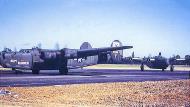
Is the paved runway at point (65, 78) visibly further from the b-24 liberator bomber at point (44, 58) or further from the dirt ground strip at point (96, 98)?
the dirt ground strip at point (96, 98)

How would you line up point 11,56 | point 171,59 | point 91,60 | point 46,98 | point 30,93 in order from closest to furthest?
point 46,98
point 30,93
point 11,56
point 91,60
point 171,59

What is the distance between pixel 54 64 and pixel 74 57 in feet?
8.66

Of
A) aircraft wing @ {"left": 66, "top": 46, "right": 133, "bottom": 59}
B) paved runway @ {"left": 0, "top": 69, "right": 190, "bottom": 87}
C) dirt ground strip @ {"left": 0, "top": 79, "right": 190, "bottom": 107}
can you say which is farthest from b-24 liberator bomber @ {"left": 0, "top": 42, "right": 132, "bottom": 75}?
dirt ground strip @ {"left": 0, "top": 79, "right": 190, "bottom": 107}

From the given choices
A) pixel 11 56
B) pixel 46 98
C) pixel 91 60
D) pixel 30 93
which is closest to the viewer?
pixel 46 98

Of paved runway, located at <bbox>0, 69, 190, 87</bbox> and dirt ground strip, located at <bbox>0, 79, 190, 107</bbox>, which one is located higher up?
paved runway, located at <bbox>0, 69, 190, 87</bbox>

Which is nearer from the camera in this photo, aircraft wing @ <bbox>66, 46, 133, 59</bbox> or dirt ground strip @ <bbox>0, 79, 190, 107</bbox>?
dirt ground strip @ <bbox>0, 79, 190, 107</bbox>

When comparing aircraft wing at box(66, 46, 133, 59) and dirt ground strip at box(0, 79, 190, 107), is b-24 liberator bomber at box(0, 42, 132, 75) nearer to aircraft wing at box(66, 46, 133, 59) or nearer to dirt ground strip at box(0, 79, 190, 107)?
aircraft wing at box(66, 46, 133, 59)

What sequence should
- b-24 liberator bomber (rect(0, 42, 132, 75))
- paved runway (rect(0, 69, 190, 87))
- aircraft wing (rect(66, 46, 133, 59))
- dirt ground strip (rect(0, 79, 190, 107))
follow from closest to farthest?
dirt ground strip (rect(0, 79, 190, 107))
paved runway (rect(0, 69, 190, 87))
b-24 liberator bomber (rect(0, 42, 132, 75))
aircraft wing (rect(66, 46, 133, 59))

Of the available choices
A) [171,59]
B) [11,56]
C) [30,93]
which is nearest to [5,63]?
[11,56]

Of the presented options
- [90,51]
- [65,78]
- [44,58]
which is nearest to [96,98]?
[65,78]

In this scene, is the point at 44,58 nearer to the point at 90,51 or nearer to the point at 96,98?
the point at 90,51

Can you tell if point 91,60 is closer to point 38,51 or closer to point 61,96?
point 38,51

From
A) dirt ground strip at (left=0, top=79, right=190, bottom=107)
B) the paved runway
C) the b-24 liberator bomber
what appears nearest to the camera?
dirt ground strip at (left=0, top=79, right=190, bottom=107)

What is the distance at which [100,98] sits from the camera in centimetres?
1672
